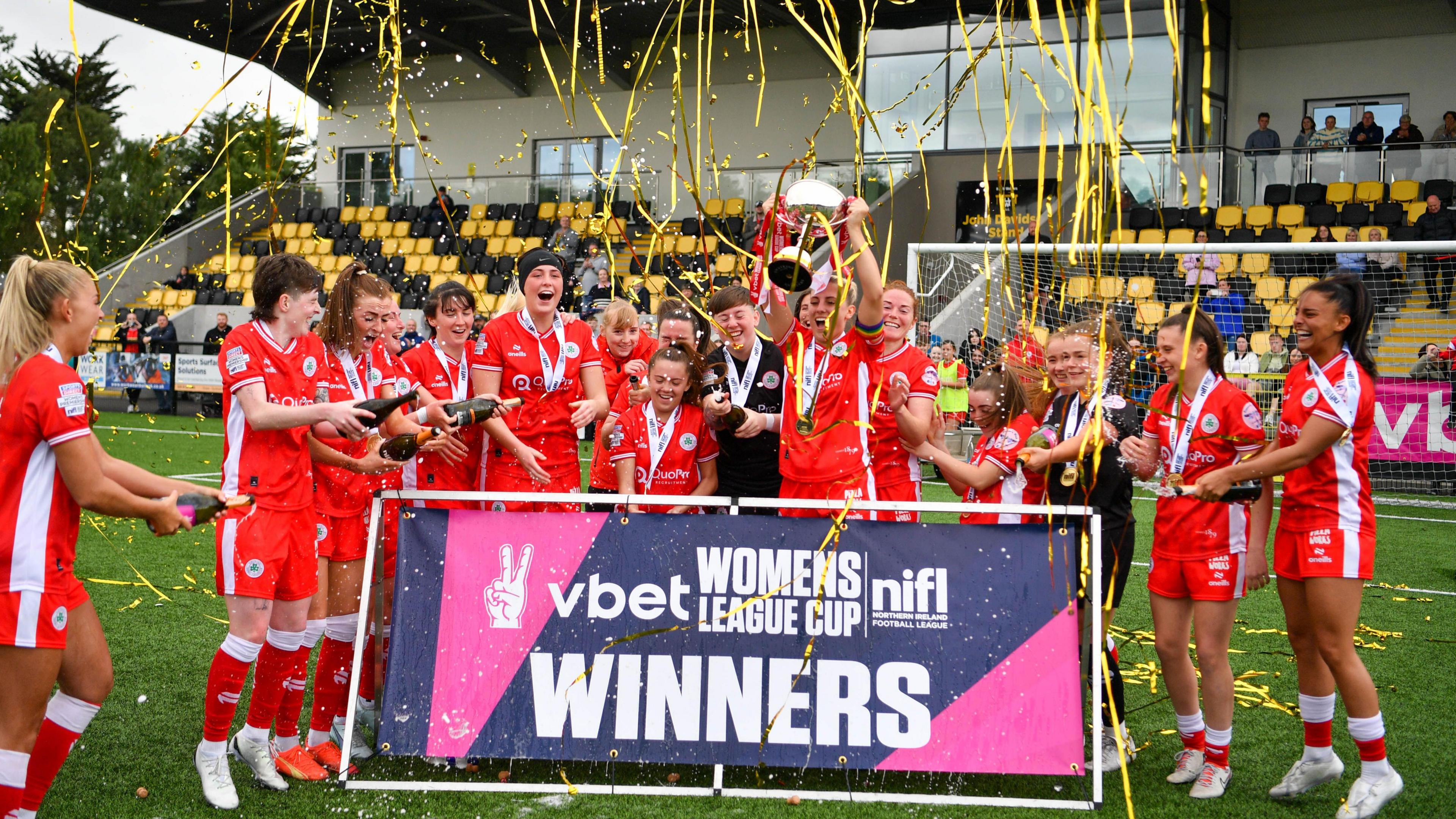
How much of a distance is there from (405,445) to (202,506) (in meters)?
0.88

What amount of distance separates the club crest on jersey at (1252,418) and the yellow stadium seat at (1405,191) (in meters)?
14.7

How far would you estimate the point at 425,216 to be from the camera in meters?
23.5

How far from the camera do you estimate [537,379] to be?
471 cm

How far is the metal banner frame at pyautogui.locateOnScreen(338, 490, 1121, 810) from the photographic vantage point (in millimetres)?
3707

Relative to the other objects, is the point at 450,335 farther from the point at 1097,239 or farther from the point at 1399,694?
the point at 1399,694

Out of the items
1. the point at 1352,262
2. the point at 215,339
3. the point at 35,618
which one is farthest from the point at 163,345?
the point at 1352,262

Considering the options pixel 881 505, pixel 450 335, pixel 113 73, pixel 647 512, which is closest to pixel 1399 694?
pixel 881 505

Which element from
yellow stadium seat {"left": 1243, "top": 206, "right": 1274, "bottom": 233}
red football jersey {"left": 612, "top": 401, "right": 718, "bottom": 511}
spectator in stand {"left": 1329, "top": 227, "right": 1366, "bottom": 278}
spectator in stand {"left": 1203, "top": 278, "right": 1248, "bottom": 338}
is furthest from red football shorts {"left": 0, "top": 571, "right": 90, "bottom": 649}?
yellow stadium seat {"left": 1243, "top": 206, "right": 1274, "bottom": 233}

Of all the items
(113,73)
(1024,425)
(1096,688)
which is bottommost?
(1096,688)

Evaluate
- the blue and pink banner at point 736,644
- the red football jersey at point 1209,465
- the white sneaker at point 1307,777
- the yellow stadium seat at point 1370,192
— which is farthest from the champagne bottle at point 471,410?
the yellow stadium seat at point 1370,192

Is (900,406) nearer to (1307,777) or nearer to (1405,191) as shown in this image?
(1307,777)

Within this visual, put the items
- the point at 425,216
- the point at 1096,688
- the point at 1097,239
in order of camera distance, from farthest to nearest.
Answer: the point at 425,216
the point at 1096,688
the point at 1097,239

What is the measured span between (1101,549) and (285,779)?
3.25 metres

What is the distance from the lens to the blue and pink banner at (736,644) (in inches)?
151
